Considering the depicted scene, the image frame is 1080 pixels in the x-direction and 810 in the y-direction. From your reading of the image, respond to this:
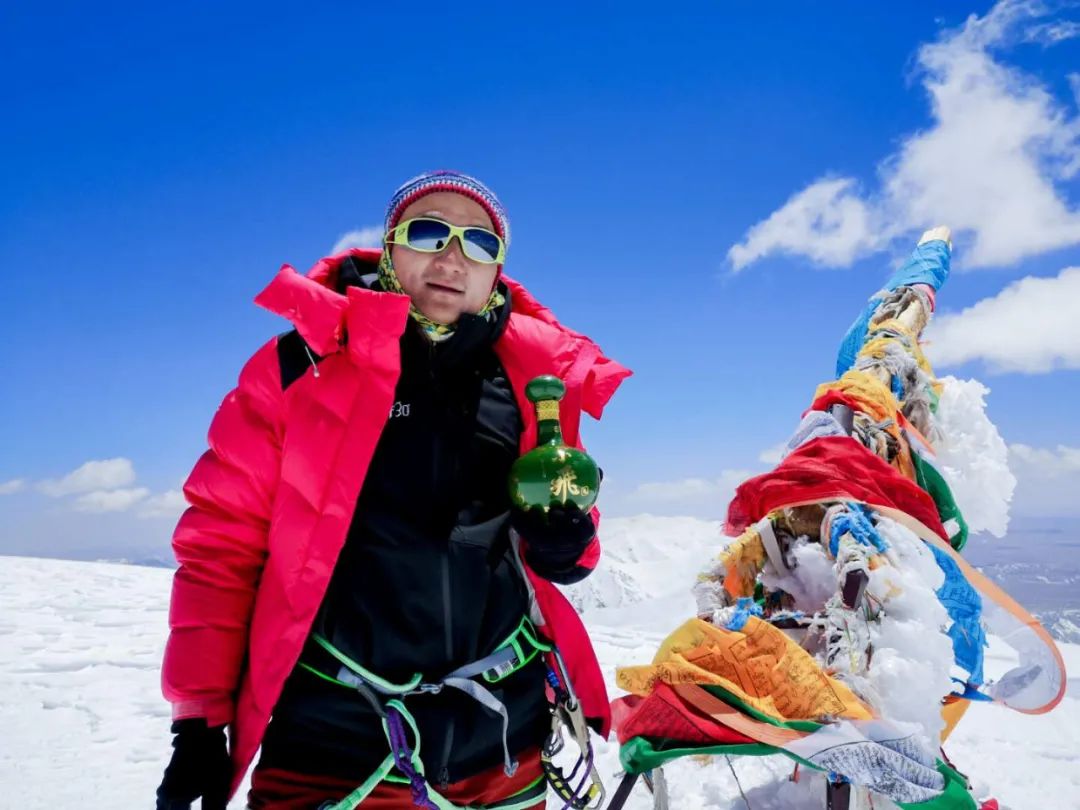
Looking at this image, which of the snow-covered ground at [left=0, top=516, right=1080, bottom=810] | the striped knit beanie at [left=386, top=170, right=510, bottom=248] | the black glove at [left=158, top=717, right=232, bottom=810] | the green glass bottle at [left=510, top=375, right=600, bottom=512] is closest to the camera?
the black glove at [left=158, top=717, right=232, bottom=810]

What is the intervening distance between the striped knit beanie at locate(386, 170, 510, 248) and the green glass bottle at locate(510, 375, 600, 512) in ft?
1.90

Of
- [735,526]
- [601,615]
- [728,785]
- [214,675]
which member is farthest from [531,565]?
[601,615]

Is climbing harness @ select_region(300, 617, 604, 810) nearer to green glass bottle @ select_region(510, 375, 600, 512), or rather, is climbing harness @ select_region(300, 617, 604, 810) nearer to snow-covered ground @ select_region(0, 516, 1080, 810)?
green glass bottle @ select_region(510, 375, 600, 512)

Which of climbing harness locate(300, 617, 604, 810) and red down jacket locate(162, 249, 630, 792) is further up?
red down jacket locate(162, 249, 630, 792)

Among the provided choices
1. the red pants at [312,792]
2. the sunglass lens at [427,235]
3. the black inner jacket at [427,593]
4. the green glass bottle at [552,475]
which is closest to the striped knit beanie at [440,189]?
the sunglass lens at [427,235]

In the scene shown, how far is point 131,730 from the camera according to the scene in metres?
4.55

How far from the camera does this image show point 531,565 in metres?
1.87

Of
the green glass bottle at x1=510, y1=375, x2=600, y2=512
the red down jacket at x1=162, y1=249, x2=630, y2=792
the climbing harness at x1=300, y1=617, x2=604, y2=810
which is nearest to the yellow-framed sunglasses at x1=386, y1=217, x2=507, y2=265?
the red down jacket at x1=162, y1=249, x2=630, y2=792

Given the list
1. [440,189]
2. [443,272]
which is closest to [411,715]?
[443,272]

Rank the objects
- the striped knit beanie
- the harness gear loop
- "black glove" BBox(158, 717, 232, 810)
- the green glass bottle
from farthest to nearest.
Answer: the striped knit beanie, the harness gear loop, the green glass bottle, "black glove" BBox(158, 717, 232, 810)

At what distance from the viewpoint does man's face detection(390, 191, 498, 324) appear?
1861 millimetres

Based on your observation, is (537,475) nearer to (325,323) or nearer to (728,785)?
(325,323)

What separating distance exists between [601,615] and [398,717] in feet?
35.5

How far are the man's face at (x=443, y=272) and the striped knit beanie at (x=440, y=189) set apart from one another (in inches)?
0.7
